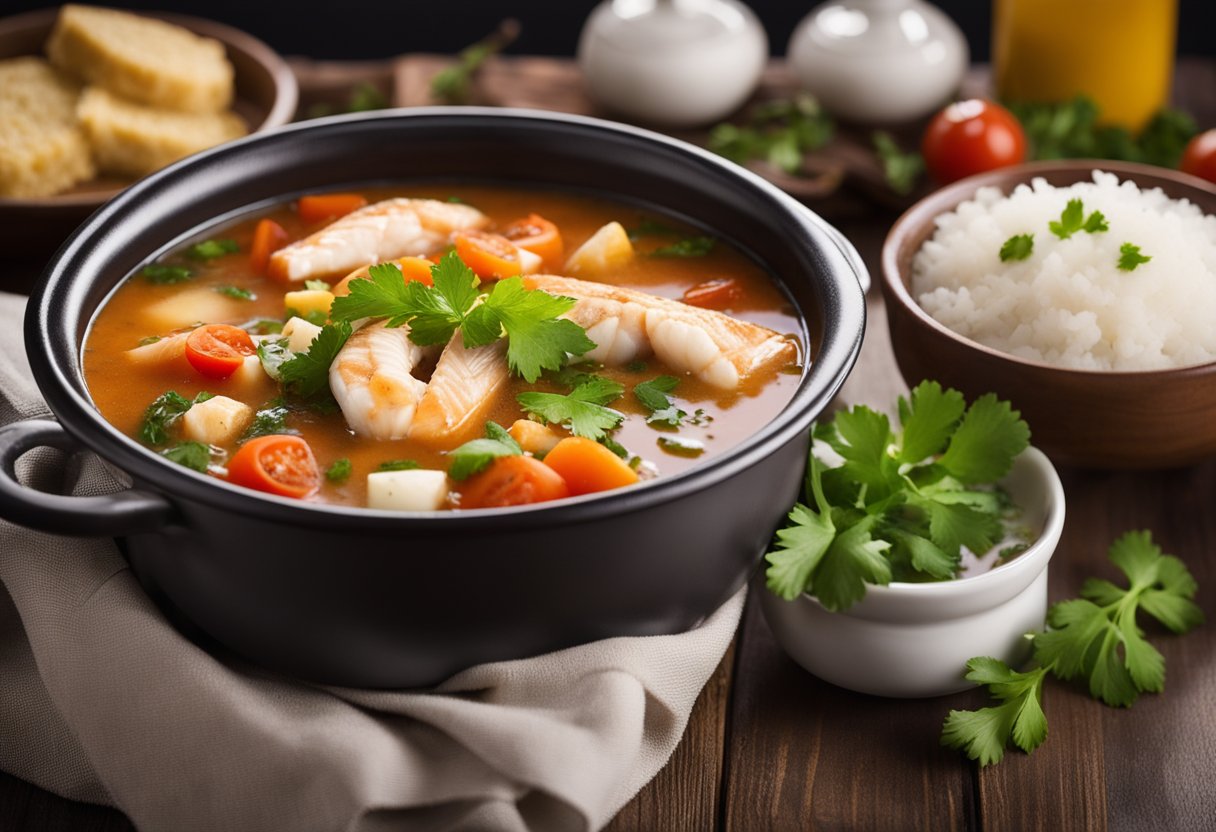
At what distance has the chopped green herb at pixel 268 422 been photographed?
281 centimetres

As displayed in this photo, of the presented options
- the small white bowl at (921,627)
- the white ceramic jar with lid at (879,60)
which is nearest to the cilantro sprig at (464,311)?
the small white bowl at (921,627)

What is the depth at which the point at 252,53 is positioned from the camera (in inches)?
194

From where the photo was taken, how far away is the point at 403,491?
2.54m

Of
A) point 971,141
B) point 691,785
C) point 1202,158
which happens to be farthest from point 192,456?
point 1202,158

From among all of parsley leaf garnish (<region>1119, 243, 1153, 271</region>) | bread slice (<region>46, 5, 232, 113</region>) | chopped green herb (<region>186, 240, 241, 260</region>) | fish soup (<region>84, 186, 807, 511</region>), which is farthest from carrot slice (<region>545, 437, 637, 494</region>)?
bread slice (<region>46, 5, 232, 113</region>)

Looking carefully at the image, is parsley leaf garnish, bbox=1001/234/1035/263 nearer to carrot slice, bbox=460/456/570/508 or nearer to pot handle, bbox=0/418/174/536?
carrot slice, bbox=460/456/570/508

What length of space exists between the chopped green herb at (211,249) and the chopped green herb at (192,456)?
2.98ft

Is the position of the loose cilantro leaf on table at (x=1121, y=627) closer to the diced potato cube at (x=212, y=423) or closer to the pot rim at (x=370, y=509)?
the pot rim at (x=370, y=509)

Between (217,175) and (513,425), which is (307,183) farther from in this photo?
(513,425)

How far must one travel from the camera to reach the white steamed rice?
332 centimetres

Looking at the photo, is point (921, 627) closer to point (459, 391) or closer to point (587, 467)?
point (587, 467)

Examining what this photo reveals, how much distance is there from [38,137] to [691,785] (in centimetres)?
289

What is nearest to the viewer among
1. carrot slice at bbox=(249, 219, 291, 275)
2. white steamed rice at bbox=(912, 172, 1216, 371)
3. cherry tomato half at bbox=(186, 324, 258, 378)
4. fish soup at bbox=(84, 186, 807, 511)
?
fish soup at bbox=(84, 186, 807, 511)

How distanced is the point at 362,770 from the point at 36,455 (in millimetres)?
1157
